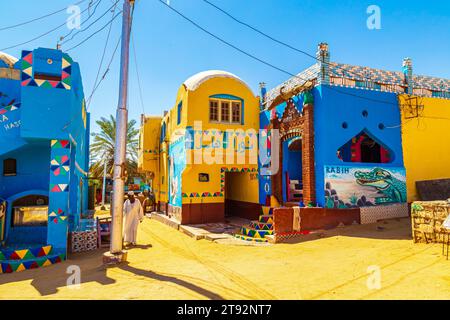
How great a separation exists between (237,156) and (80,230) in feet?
24.8

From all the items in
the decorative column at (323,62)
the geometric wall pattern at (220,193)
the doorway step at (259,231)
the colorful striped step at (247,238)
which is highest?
the decorative column at (323,62)

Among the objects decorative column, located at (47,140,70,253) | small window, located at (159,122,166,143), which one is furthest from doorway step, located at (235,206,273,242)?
small window, located at (159,122,166,143)

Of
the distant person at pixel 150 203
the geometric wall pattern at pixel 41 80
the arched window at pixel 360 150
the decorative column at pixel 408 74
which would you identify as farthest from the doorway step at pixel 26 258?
the decorative column at pixel 408 74

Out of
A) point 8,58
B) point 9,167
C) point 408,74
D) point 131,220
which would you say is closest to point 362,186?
point 408,74

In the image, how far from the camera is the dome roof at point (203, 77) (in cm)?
1391

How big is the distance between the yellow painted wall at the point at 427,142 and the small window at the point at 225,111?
7516 mm

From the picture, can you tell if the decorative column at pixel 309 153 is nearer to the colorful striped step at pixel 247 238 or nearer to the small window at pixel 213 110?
the colorful striped step at pixel 247 238

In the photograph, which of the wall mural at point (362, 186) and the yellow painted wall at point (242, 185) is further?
the yellow painted wall at point (242, 185)

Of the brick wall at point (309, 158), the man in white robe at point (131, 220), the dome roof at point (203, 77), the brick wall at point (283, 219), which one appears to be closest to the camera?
the brick wall at point (283, 219)

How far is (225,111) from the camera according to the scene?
14586 millimetres

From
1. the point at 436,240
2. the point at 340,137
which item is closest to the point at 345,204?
the point at 340,137
